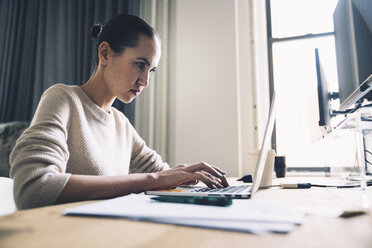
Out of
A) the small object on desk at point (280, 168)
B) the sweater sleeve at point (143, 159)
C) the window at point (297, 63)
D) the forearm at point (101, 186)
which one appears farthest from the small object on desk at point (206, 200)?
the window at point (297, 63)

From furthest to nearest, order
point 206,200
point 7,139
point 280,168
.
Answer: point 7,139, point 280,168, point 206,200

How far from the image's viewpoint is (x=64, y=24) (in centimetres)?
247

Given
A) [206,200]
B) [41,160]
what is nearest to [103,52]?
[41,160]

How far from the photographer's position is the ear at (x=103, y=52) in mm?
1125

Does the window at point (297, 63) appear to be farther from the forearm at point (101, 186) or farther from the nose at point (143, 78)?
the forearm at point (101, 186)

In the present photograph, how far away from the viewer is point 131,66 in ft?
3.68

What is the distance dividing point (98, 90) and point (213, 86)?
1181mm

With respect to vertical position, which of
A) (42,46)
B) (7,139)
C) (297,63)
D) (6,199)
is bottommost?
(6,199)

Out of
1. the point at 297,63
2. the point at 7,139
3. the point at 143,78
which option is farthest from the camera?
the point at 297,63

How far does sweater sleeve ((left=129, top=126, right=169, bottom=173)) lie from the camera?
138 cm

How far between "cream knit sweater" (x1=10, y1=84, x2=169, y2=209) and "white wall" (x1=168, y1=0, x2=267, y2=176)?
78 centimetres

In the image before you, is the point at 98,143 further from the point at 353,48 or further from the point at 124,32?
the point at 353,48

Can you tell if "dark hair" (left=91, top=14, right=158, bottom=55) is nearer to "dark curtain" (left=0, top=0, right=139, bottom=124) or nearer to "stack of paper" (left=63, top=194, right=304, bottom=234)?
"stack of paper" (left=63, top=194, right=304, bottom=234)

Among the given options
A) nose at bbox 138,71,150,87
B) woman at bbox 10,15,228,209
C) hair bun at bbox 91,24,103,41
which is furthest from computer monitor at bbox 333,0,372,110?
hair bun at bbox 91,24,103,41
